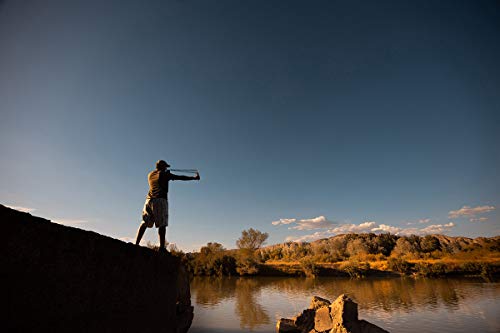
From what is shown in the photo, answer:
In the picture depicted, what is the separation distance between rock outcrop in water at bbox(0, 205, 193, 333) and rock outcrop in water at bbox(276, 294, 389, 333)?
247 inches

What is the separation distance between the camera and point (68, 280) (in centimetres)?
214

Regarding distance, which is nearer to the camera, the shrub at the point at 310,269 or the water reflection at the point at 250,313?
A: the water reflection at the point at 250,313

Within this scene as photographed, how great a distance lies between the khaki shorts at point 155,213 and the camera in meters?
4.69

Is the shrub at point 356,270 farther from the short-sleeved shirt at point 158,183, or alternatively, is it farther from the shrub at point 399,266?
the short-sleeved shirt at point 158,183

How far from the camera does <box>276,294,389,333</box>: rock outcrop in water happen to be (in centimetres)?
757

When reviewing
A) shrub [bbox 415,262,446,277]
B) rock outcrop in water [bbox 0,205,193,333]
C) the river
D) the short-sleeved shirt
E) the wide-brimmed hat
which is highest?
the wide-brimmed hat

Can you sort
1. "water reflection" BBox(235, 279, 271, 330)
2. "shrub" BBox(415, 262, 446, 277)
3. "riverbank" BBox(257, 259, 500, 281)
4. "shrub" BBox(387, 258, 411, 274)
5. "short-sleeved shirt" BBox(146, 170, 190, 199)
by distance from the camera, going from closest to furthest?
"short-sleeved shirt" BBox(146, 170, 190, 199) → "water reflection" BBox(235, 279, 271, 330) → "riverbank" BBox(257, 259, 500, 281) → "shrub" BBox(415, 262, 446, 277) → "shrub" BBox(387, 258, 411, 274)

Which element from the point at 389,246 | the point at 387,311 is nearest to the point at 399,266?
the point at 387,311

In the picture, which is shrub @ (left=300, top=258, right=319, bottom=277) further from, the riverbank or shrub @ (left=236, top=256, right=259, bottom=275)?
shrub @ (left=236, top=256, right=259, bottom=275)

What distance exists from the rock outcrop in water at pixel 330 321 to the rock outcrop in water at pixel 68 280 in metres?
6.27

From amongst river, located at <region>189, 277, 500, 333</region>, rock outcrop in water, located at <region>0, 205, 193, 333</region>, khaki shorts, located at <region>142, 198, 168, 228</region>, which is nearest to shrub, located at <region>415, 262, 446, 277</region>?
river, located at <region>189, 277, 500, 333</region>

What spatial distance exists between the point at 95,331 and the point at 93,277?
0.50 m

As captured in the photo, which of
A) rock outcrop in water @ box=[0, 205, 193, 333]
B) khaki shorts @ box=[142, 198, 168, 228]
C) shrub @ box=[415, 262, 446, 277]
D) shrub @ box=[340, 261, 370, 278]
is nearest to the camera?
rock outcrop in water @ box=[0, 205, 193, 333]

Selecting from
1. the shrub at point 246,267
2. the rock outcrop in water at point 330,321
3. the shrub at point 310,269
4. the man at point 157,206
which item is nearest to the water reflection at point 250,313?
the rock outcrop in water at point 330,321
